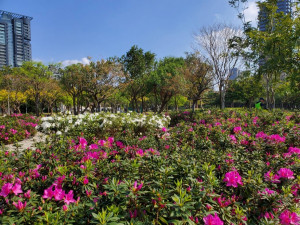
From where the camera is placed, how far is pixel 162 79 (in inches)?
880

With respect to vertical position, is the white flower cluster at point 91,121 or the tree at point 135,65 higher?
the tree at point 135,65

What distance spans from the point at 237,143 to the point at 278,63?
7.62 m

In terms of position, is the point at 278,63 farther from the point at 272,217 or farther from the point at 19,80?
the point at 19,80

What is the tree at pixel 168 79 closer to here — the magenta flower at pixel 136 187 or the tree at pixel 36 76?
the tree at pixel 36 76

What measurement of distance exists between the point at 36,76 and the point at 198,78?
2265 cm

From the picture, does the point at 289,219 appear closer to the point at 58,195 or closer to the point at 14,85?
the point at 58,195

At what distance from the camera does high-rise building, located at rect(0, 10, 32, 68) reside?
446 feet

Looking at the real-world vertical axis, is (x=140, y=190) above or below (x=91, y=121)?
below

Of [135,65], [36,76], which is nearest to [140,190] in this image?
[135,65]

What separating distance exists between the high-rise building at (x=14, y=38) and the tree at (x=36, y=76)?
13280 cm

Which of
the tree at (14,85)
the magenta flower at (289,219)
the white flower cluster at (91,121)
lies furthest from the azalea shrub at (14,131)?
the tree at (14,85)

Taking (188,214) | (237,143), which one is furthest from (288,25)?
Answer: (188,214)

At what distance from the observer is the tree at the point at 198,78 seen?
1922 cm

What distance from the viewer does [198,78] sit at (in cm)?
1989
